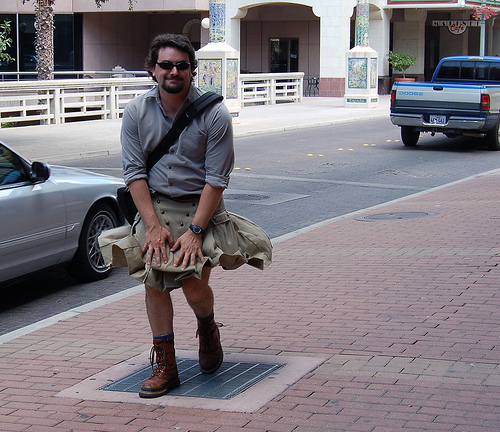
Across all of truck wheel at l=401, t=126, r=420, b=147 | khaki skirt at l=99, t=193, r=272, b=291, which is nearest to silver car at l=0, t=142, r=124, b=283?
khaki skirt at l=99, t=193, r=272, b=291

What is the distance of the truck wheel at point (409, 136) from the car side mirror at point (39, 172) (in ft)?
43.6

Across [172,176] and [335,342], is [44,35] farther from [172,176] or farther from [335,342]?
[172,176]

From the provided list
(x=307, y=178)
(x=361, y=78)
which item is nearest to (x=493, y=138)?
(x=307, y=178)

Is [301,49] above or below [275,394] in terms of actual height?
above

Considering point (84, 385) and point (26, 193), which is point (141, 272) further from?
point (26, 193)

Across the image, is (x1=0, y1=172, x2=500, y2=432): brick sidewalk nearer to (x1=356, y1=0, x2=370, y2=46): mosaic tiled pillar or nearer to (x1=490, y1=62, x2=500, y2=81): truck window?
(x1=490, y1=62, x2=500, y2=81): truck window

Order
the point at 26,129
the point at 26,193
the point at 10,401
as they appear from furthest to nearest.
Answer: the point at 26,129 → the point at 26,193 → the point at 10,401

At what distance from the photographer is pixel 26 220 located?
Answer: 675cm

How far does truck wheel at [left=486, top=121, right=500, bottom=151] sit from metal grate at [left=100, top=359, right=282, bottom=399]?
14.5 metres

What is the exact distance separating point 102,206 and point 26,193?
113 centimetres

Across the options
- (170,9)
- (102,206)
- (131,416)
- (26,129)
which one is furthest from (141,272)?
(170,9)

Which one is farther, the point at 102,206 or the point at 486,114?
the point at 486,114

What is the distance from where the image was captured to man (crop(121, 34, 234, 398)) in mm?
4277

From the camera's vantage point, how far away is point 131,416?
4180 millimetres
